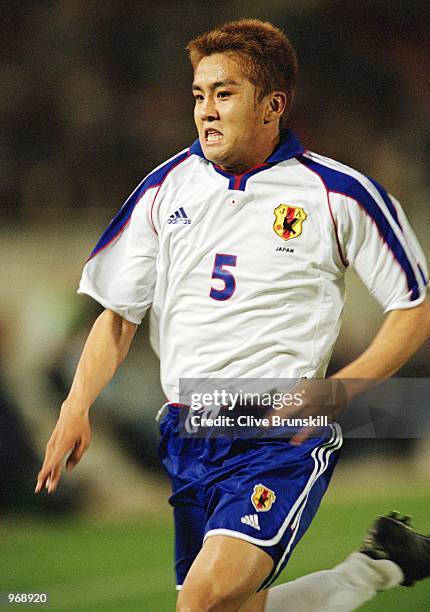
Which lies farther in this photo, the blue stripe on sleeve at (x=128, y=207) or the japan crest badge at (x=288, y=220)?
the blue stripe on sleeve at (x=128, y=207)

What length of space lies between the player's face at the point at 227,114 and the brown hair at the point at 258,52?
0.08ft

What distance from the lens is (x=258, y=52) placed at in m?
2.71

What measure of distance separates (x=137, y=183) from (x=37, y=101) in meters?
0.42

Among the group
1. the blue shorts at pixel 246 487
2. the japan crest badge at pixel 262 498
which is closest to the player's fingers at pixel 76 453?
the blue shorts at pixel 246 487

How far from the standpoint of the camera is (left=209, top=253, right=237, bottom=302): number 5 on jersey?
107 inches

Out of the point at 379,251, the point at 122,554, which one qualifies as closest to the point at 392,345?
the point at 379,251

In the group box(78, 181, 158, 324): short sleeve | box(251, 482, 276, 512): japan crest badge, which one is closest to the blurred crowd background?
box(78, 181, 158, 324): short sleeve

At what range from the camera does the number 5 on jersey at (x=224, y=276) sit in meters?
2.71

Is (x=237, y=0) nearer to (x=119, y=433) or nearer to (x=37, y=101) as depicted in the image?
(x=37, y=101)

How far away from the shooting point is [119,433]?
121 inches

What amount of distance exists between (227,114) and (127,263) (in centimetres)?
52

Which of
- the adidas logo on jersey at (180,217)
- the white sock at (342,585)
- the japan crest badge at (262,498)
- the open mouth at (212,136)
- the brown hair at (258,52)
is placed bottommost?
the white sock at (342,585)

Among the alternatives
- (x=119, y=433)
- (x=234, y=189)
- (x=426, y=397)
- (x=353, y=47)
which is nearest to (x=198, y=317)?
(x=234, y=189)

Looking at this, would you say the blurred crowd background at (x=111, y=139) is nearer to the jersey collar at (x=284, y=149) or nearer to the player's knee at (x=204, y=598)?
the jersey collar at (x=284, y=149)
